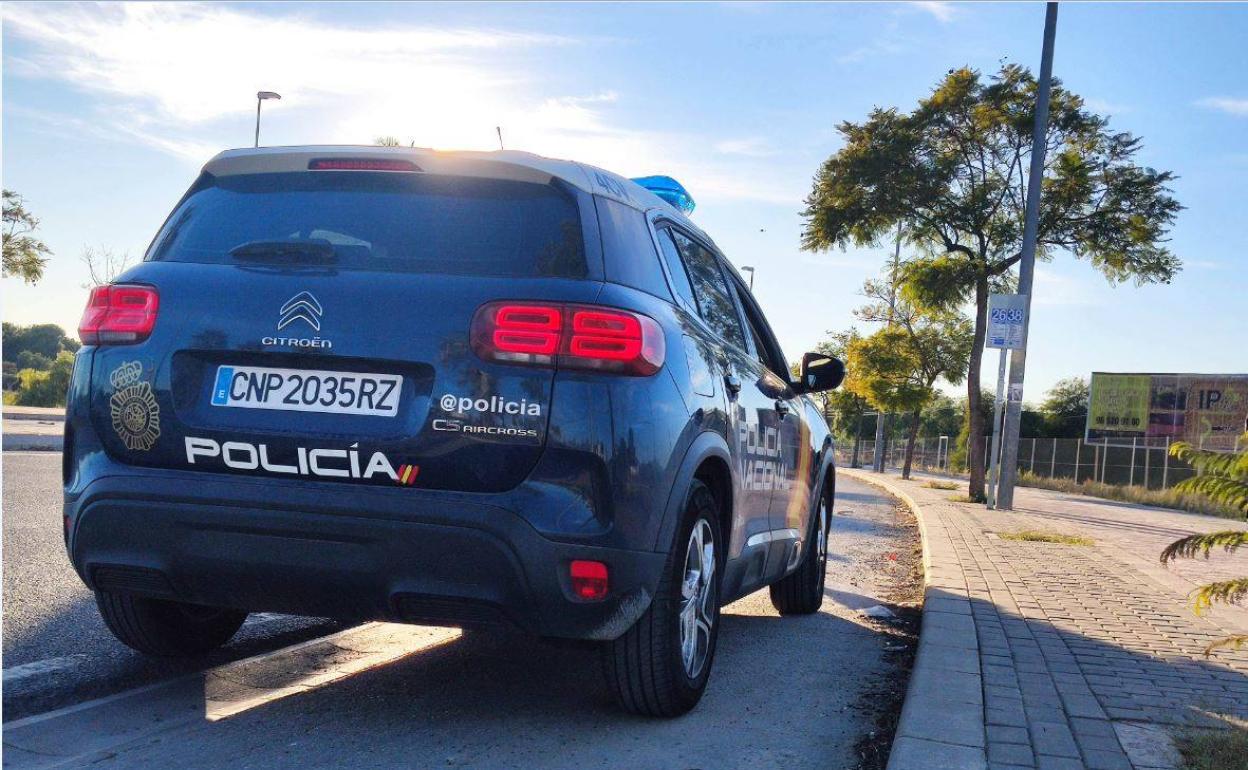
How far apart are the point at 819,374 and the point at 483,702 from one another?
274 centimetres

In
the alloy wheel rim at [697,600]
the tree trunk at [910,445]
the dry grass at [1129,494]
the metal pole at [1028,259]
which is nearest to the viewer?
the alloy wheel rim at [697,600]

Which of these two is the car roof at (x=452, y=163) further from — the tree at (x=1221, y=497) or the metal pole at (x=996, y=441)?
the metal pole at (x=996, y=441)

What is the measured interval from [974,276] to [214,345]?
1945cm

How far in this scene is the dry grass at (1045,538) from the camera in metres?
12.7

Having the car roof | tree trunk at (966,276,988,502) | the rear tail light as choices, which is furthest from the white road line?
tree trunk at (966,276,988,502)

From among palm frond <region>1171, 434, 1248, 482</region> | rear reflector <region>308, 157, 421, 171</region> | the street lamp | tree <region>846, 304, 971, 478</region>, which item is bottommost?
palm frond <region>1171, 434, 1248, 482</region>

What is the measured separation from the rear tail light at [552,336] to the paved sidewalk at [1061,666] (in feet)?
4.98

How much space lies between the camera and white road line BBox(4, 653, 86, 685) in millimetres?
4348

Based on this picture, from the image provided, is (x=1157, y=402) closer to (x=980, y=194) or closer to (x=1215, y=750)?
(x=980, y=194)

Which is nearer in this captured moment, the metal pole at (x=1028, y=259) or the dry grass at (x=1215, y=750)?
the dry grass at (x=1215, y=750)

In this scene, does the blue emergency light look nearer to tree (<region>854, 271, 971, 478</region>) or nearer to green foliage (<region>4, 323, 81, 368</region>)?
tree (<region>854, 271, 971, 478</region>)

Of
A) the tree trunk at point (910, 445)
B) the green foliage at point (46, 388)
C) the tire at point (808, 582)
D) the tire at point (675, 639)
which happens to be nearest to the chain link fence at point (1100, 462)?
the tree trunk at point (910, 445)

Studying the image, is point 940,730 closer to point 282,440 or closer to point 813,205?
point 282,440

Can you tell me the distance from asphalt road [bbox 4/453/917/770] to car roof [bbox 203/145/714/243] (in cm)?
152
